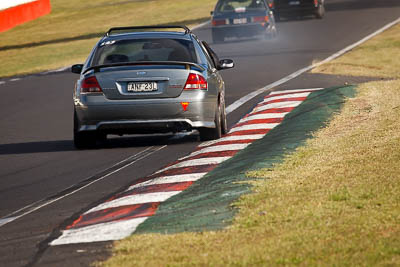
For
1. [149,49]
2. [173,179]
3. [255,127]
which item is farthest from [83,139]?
[173,179]

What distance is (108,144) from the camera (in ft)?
45.1

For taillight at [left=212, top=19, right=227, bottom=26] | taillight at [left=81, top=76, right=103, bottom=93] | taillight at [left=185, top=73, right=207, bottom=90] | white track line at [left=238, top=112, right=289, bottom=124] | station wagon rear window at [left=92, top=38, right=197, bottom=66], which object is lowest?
taillight at [left=212, top=19, right=227, bottom=26]

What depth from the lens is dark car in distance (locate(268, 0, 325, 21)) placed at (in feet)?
141

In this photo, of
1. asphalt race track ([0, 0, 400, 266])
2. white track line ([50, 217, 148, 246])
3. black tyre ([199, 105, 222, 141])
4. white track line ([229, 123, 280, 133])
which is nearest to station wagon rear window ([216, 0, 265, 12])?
asphalt race track ([0, 0, 400, 266])

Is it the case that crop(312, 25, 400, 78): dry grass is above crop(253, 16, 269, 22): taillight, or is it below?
above

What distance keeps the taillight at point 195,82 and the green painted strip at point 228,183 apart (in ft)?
3.27

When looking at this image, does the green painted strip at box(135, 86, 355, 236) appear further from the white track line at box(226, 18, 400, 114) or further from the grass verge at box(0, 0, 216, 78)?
the grass verge at box(0, 0, 216, 78)

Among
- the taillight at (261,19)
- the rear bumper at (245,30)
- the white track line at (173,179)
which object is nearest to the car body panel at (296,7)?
the taillight at (261,19)

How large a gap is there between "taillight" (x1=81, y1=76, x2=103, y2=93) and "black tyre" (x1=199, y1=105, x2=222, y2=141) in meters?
1.45

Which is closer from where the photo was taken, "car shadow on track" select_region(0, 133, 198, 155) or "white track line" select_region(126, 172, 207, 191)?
"white track line" select_region(126, 172, 207, 191)

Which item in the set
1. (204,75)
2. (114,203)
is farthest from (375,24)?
(114,203)

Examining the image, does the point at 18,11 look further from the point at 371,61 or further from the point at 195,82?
the point at 195,82

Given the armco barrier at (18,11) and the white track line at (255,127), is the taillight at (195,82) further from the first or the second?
the armco barrier at (18,11)

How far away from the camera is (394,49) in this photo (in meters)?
28.6
